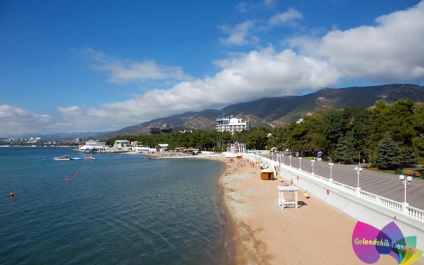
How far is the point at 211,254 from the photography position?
16.2 metres

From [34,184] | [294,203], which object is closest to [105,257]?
[294,203]

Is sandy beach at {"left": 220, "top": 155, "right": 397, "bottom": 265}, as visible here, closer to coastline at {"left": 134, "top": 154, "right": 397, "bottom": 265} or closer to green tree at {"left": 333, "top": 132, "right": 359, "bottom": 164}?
coastline at {"left": 134, "top": 154, "right": 397, "bottom": 265}

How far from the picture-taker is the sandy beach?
14.5 metres

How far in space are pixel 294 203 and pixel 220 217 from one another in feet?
21.9

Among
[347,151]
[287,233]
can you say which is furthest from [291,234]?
[347,151]

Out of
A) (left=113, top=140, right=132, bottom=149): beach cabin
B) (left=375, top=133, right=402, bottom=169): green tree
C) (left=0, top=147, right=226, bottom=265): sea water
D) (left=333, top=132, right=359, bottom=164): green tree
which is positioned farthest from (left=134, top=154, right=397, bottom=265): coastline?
(left=113, top=140, right=132, bottom=149): beach cabin

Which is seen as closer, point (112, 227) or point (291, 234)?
point (291, 234)

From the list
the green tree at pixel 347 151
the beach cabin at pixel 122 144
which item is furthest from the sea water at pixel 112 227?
the beach cabin at pixel 122 144

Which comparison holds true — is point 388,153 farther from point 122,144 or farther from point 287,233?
point 122,144

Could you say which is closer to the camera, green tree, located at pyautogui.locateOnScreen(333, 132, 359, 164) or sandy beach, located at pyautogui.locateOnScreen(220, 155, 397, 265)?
sandy beach, located at pyautogui.locateOnScreen(220, 155, 397, 265)

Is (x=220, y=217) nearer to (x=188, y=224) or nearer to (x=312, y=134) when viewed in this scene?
(x=188, y=224)

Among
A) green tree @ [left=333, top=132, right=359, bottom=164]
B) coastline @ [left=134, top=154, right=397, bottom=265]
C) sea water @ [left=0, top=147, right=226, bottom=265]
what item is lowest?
sea water @ [left=0, top=147, right=226, bottom=265]

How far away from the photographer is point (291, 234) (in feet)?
58.0

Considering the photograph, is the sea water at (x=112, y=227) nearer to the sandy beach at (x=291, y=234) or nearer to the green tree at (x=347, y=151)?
the sandy beach at (x=291, y=234)
